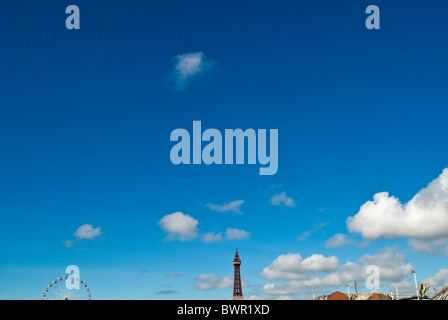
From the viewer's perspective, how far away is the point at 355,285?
374 feet
